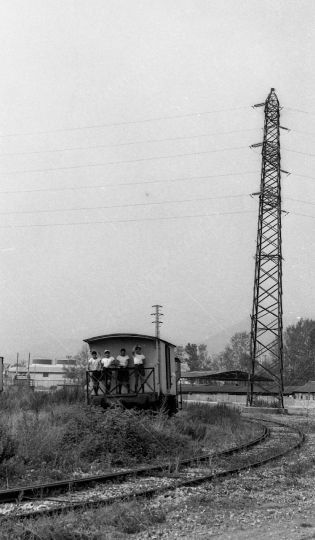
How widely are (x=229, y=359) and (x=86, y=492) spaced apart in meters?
109

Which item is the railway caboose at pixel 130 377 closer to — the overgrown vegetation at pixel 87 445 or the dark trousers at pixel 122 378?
the dark trousers at pixel 122 378

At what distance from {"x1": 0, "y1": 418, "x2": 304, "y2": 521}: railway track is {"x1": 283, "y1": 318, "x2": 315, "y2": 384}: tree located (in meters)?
76.9

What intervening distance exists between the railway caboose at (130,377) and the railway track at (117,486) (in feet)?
14.2

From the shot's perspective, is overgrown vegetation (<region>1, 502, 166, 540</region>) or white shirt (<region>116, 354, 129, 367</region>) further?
white shirt (<region>116, 354, 129, 367</region>)

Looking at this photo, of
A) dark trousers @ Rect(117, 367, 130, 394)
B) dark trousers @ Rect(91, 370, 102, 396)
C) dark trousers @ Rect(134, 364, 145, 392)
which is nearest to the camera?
dark trousers @ Rect(134, 364, 145, 392)

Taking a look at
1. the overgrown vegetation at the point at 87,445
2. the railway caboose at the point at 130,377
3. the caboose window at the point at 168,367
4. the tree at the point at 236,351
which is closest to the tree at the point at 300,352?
the tree at the point at 236,351

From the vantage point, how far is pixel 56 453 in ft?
33.5

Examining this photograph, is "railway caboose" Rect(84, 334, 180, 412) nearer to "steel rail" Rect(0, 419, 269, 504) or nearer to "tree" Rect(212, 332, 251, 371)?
"steel rail" Rect(0, 419, 269, 504)

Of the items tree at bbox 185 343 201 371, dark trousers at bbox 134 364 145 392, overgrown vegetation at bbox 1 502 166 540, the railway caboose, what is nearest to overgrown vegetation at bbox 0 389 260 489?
the railway caboose

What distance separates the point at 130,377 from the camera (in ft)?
54.4

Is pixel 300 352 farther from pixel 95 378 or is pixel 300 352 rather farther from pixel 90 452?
pixel 90 452

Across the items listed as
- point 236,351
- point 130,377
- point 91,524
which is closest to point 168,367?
point 130,377

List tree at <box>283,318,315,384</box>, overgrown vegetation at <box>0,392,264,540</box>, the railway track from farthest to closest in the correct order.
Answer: tree at <box>283,318,315,384</box>, the railway track, overgrown vegetation at <box>0,392,264,540</box>

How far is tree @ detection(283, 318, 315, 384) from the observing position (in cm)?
8629
